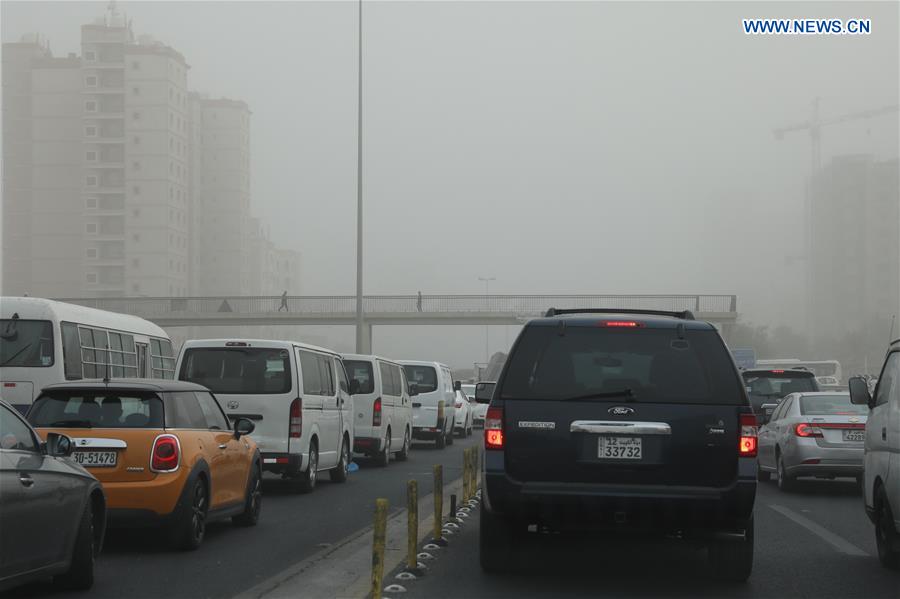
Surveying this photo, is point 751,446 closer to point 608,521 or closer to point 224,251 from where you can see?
point 608,521

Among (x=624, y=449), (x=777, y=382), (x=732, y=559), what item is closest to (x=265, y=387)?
(x=732, y=559)

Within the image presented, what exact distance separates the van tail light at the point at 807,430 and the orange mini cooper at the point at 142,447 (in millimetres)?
9280

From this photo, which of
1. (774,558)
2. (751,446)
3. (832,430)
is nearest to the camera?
(751,446)

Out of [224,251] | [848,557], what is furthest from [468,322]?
[224,251]

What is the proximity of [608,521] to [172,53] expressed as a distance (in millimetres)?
145272

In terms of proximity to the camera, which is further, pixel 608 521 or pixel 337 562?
pixel 337 562

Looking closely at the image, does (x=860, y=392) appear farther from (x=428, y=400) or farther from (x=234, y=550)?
(x=428, y=400)

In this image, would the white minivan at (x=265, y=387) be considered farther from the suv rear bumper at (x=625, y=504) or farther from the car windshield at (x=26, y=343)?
the suv rear bumper at (x=625, y=504)

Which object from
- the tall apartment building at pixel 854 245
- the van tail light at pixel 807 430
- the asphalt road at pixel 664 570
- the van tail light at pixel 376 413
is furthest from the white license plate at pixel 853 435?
the tall apartment building at pixel 854 245

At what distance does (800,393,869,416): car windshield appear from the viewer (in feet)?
59.0

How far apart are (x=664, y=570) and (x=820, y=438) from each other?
837cm

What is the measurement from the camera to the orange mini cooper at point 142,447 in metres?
10.5

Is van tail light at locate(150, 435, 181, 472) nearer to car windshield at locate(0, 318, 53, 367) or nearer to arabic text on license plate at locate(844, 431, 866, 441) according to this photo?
arabic text on license plate at locate(844, 431, 866, 441)

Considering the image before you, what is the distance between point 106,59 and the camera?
5723 inches
